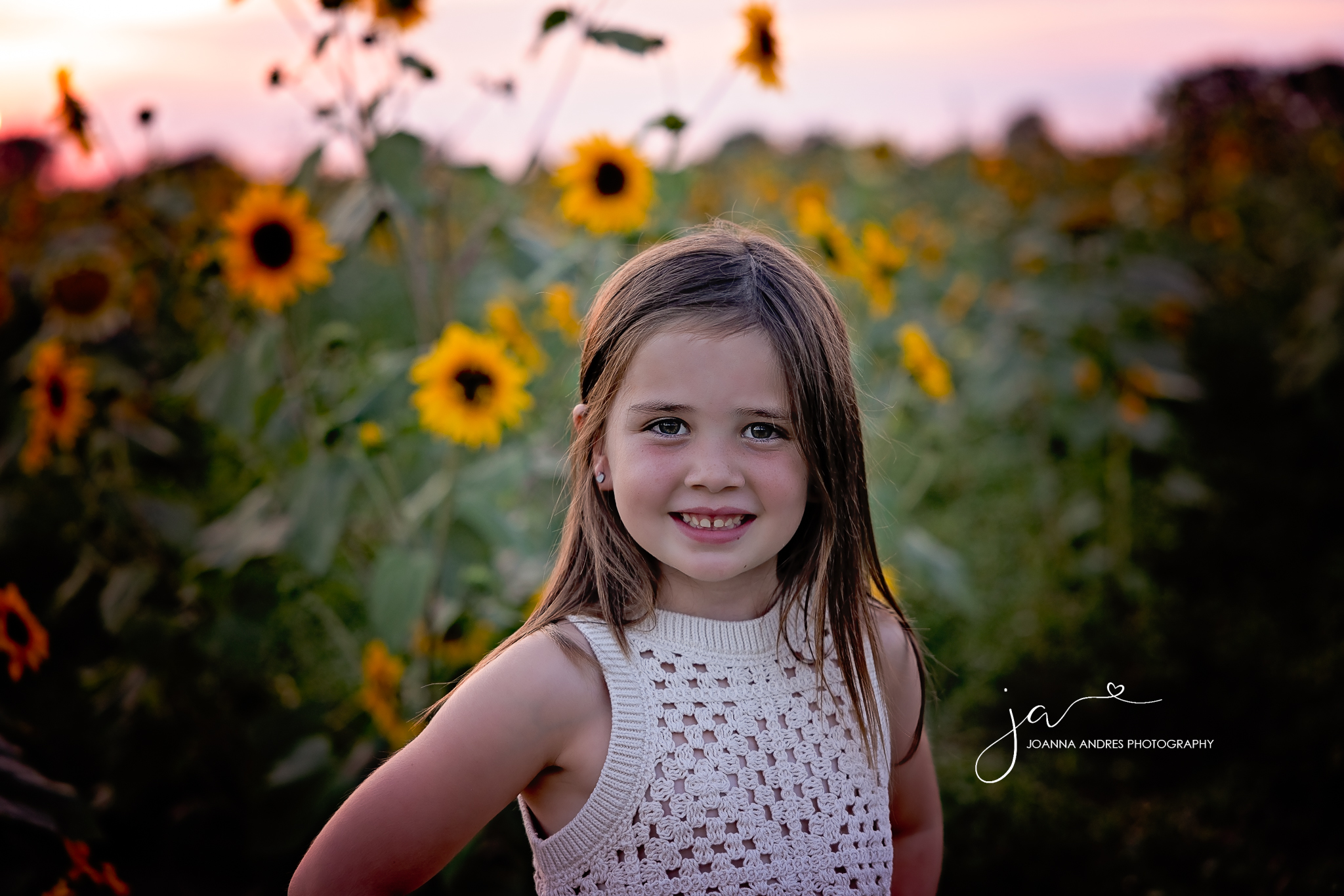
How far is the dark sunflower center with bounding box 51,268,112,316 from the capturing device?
6.78 feet

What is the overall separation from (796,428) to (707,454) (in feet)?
0.35

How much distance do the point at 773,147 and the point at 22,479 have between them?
Result: 4.60 meters

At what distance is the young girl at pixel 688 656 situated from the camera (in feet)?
2.86

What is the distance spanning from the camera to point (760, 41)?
188cm

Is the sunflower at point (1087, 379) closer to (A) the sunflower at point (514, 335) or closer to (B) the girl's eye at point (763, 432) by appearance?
(A) the sunflower at point (514, 335)

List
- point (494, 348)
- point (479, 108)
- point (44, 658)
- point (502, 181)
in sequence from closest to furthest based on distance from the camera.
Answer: point (44, 658) → point (494, 348) → point (479, 108) → point (502, 181)

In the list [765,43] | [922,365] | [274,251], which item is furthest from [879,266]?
[274,251]

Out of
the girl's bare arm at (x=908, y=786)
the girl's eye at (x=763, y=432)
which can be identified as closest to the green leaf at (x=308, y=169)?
the girl's eye at (x=763, y=432)

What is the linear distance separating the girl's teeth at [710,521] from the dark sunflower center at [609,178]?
1.10 metres

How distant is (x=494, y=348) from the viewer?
63.1 inches

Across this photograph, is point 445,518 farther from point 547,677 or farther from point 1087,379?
point 1087,379

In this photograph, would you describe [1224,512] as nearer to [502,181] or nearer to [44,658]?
[502,181]

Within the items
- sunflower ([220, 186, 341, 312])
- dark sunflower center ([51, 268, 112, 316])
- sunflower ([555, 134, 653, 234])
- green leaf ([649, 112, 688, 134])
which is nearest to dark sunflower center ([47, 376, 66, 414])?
dark sunflower center ([51, 268, 112, 316])

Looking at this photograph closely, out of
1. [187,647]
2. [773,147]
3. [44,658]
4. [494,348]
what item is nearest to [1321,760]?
[494,348]
